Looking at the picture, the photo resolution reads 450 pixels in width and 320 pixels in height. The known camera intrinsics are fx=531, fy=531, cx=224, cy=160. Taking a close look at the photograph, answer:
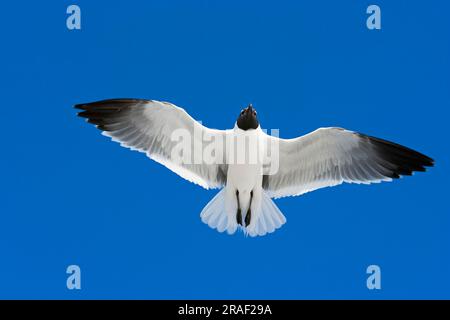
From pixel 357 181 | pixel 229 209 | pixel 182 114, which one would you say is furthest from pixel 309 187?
pixel 182 114

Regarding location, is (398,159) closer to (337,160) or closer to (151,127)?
(337,160)

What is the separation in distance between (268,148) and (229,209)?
0.70m

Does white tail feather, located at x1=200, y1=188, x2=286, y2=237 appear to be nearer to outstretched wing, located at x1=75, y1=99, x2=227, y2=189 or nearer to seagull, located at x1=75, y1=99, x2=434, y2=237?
seagull, located at x1=75, y1=99, x2=434, y2=237

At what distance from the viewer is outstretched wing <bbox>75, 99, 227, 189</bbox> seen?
4.86 m

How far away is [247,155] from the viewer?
4.96 metres


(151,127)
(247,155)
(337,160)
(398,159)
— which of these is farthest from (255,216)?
(398,159)

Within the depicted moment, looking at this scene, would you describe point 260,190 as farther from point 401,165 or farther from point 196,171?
point 401,165

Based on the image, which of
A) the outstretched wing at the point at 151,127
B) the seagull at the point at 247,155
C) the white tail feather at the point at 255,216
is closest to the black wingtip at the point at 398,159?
the seagull at the point at 247,155

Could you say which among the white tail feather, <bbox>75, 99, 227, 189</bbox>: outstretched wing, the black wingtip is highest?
<bbox>75, 99, 227, 189</bbox>: outstretched wing

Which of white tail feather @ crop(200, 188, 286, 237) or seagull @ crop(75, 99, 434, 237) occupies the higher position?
seagull @ crop(75, 99, 434, 237)

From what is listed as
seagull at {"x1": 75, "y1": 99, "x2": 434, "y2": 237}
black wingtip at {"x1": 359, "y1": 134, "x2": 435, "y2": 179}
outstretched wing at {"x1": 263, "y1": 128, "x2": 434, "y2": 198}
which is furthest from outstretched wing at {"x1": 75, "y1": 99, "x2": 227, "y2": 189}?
black wingtip at {"x1": 359, "y1": 134, "x2": 435, "y2": 179}

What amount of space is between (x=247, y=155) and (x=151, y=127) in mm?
942

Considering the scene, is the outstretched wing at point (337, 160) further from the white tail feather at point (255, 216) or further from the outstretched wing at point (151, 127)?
the outstretched wing at point (151, 127)
